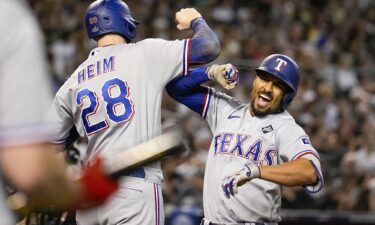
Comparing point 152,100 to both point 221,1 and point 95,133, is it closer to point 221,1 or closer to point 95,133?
point 95,133

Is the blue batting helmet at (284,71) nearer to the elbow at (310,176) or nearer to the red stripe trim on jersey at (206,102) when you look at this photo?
the red stripe trim on jersey at (206,102)

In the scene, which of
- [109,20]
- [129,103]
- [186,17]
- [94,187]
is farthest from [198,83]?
[94,187]

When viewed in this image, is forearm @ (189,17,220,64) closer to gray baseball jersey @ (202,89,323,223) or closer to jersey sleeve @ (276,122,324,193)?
gray baseball jersey @ (202,89,323,223)

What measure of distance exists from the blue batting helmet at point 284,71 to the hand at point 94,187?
3381 mm

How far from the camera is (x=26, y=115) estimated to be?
198cm

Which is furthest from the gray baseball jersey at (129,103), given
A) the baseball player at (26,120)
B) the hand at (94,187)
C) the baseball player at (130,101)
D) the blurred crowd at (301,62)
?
the blurred crowd at (301,62)

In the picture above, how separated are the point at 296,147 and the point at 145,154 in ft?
9.95

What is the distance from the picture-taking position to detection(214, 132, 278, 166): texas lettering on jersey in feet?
17.3

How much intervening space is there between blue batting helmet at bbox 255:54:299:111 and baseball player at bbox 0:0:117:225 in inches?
138

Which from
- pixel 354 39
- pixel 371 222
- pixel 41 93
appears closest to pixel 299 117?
pixel 371 222

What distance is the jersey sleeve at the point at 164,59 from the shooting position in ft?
16.5

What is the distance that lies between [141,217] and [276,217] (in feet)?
3.17

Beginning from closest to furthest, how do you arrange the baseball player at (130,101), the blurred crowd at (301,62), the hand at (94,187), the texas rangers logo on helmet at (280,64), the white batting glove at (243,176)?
the hand at (94,187) < the white batting glove at (243,176) < the baseball player at (130,101) < the texas rangers logo on helmet at (280,64) < the blurred crowd at (301,62)

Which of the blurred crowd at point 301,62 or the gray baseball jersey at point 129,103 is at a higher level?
the gray baseball jersey at point 129,103
